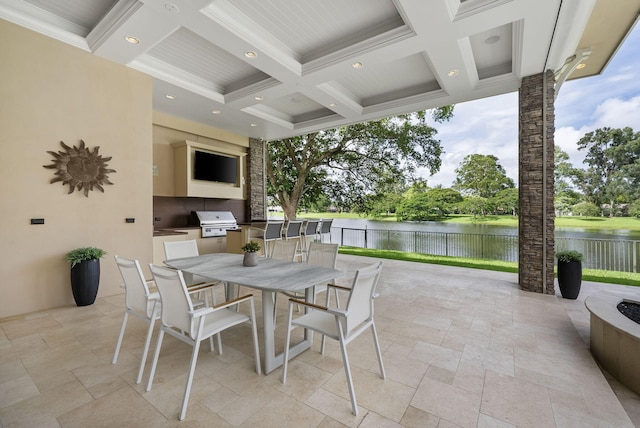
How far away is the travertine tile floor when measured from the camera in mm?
1571

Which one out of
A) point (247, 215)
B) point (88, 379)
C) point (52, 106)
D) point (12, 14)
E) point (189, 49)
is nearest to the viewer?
point (88, 379)

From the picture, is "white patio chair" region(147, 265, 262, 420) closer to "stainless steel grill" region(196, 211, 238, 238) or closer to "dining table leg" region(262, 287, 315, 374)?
"dining table leg" region(262, 287, 315, 374)

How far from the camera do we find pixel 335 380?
1934mm

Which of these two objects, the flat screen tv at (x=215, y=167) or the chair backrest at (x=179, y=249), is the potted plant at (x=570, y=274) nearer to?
the chair backrest at (x=179, y=249)

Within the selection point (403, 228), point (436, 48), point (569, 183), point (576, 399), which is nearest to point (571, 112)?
point (569, 183)

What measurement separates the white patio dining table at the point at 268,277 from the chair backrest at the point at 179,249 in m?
0.21

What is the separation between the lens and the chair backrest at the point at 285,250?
337cm

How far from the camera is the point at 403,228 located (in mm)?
8094

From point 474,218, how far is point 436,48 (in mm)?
6123

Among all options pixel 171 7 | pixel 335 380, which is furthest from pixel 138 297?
pixel 171 7

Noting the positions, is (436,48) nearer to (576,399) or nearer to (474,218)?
(576,399)

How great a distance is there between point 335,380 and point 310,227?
14.6ft

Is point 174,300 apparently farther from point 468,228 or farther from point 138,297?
point 468,228

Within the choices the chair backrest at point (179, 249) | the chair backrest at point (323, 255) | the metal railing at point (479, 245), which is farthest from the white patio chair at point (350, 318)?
the metal railing at point (479, 245)
